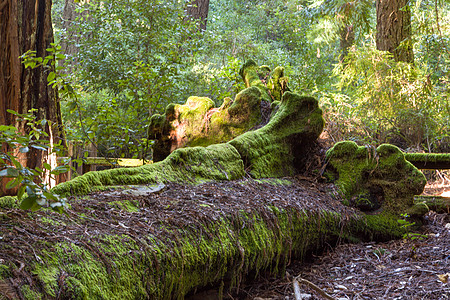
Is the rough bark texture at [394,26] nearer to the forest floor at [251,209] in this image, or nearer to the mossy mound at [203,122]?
the mossy mound at [203,122]

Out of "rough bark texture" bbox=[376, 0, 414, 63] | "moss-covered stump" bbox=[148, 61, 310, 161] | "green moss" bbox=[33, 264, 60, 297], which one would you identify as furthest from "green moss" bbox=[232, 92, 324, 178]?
"rough bark texture" bbox=[376, 0, 414, 63]

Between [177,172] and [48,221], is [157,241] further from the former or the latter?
[177,172]

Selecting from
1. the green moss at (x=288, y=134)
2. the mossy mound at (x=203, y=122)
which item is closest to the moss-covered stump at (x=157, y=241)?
the green moss at (x=288, y=134)

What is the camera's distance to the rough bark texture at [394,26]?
9156 millimetres

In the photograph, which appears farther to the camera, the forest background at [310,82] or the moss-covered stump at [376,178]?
the forest background at [310,82]

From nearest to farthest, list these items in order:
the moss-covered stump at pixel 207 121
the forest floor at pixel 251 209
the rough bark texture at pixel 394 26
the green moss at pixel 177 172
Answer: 1. the forest floor at pixel 251 209
2. the green moss at pixel 177 172
3. the moss-covered stump at pixel 207 121
4. the rough bark texture at pixel 394 26

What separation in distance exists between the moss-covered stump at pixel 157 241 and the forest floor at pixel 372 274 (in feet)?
0.61

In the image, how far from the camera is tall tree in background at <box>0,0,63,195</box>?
12.2 ft

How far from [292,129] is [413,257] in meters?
2.57

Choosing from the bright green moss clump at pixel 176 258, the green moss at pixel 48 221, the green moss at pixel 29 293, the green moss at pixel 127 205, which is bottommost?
the bright green moss clump at pixel 176 258

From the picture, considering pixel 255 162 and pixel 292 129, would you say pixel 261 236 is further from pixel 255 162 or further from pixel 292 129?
pixel 292 129

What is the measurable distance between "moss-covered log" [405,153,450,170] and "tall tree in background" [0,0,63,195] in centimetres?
533

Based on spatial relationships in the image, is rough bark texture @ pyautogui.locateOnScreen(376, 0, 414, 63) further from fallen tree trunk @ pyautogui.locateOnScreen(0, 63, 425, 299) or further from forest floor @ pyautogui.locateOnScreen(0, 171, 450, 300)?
forest floor @ pyautogui.locateOnScreen(0, 171, 450, 300)

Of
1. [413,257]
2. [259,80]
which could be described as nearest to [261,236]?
[413,257]
